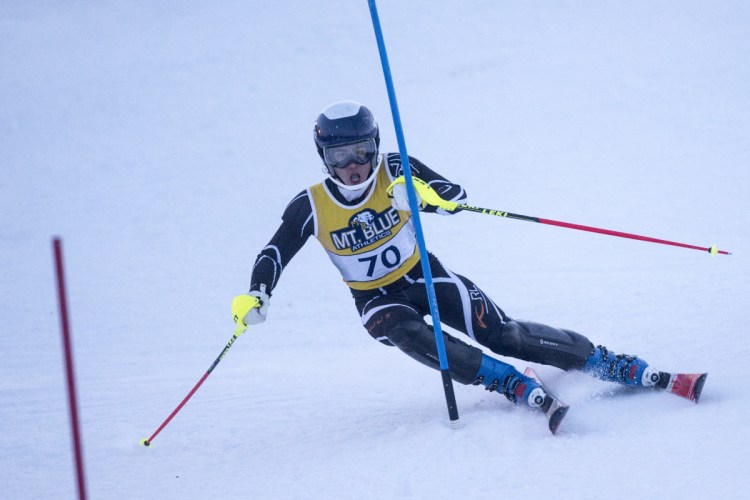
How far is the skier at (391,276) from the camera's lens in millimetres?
3932

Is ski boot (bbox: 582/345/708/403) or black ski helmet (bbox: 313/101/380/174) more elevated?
black ski helmet (bbox: 313/101/380/174)

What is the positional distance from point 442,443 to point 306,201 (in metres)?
1.48

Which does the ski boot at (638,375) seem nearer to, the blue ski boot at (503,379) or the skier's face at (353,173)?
the blue ski boot at (503,379)


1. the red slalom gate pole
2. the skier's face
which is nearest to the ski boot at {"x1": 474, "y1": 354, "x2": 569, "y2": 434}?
the skier's face

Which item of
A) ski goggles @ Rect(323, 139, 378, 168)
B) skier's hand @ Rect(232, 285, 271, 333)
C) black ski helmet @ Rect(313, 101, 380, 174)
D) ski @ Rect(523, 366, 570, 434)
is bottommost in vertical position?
ski @ Rect(523, 366, 570, 434)

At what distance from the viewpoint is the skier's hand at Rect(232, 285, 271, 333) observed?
405 centimetres

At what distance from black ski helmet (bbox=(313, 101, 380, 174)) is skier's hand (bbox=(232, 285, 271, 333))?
0.83 m

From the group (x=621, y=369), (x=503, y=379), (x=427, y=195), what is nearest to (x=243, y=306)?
(x=427, y=195)

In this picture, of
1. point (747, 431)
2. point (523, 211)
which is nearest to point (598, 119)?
point (523, 211)

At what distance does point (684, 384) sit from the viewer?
3764mm

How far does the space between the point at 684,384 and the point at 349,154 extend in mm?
1994

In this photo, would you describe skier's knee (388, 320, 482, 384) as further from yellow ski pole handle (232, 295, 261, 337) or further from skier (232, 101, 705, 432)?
yellow ski pole handle (232, 295, 261, 337)

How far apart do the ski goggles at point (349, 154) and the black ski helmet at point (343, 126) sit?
0.03 metres

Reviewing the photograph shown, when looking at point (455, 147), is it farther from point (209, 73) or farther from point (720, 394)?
point (720, 394)
